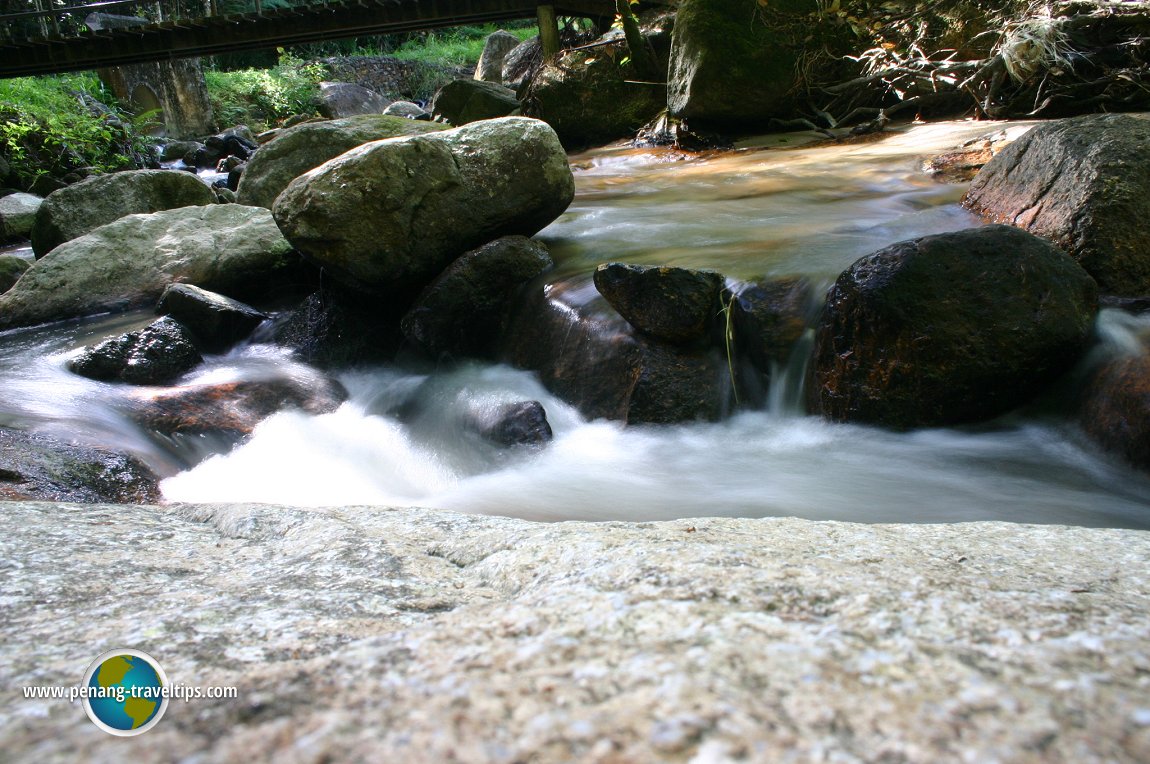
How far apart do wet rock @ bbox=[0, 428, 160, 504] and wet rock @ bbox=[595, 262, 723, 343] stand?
2.62 m

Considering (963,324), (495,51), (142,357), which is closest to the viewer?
(963,324)

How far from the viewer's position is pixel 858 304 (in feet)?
11.8

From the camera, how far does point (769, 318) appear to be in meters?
4.14

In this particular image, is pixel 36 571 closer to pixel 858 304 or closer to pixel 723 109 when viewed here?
pixel 858 304

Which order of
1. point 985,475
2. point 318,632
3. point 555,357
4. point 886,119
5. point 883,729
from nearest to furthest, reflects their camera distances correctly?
point 883,729 < point 318,632 < point 985,475 < point 555,357 < point 886,119

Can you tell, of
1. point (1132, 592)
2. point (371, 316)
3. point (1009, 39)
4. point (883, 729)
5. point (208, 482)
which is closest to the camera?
point (883, 729)

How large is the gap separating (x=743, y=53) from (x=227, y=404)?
8.57 meters

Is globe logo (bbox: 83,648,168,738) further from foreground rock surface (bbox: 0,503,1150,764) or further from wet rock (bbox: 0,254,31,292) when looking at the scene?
wet rock (bbox: 0,254,31,292)

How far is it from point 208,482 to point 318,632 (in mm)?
3248

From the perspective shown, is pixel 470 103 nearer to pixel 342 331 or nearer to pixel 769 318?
pixel 342 331

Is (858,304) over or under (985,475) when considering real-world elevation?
over

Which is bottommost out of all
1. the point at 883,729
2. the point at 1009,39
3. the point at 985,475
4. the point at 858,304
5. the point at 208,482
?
the point at 208,482

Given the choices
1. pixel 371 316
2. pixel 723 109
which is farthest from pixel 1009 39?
pixel 371 316

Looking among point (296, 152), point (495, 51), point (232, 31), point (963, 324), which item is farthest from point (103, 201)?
point (495, 51)
